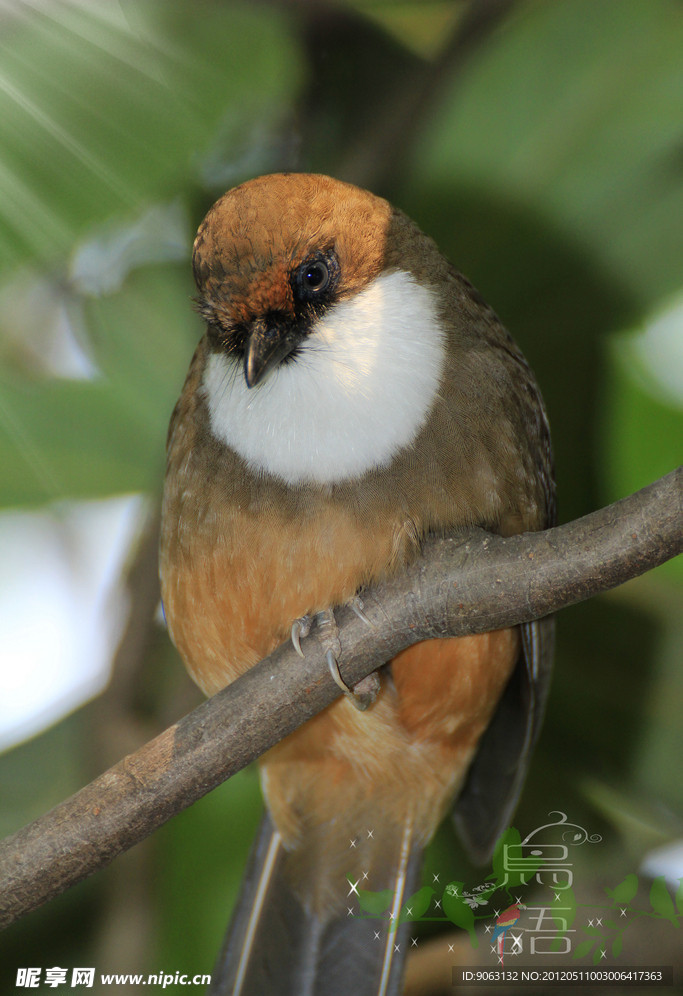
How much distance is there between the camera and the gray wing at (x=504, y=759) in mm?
1227

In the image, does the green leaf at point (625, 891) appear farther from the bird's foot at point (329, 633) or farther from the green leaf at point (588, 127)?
the green leaf at point (588, 127)

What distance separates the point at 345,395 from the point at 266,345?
11 cm

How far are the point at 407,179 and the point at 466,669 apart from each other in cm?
95

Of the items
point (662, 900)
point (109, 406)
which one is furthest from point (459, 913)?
point (109, 406)

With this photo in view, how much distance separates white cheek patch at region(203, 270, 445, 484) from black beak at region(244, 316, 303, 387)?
18 mm

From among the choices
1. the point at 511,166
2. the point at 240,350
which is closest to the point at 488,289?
the point at 511,166

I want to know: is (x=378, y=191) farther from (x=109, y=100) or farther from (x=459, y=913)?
(x=459, y=913)

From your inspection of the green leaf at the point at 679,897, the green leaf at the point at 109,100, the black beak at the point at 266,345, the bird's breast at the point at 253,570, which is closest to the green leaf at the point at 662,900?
the green leaf at the point at 679,897

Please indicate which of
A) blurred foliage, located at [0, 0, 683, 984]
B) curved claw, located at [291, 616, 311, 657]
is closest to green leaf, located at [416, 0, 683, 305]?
blurred foliage, located at [0, 0, 683, 984]

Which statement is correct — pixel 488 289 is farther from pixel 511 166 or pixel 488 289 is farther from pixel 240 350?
pixel 240 350

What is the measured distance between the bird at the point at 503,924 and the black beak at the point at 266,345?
0.78 metres

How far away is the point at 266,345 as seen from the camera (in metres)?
0.93

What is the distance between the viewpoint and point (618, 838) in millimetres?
1308

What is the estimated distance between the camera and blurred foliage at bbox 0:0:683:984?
4.44 ft
